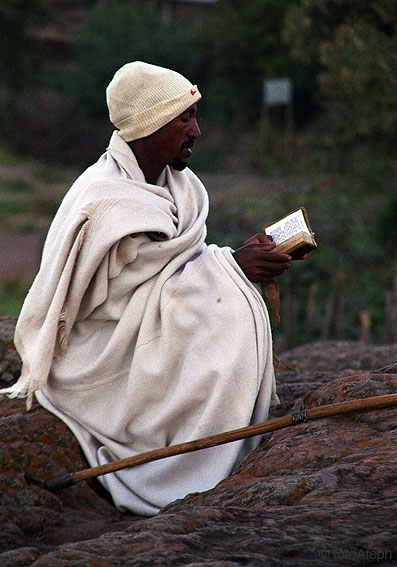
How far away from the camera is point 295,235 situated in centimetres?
331

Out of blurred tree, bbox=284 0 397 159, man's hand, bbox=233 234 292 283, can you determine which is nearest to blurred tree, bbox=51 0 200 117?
blurred tree, bbox=284 0 397 159

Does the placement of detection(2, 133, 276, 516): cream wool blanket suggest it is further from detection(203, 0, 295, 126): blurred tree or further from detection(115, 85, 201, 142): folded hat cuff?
detection(203, 0, 295, 126): blurred tree

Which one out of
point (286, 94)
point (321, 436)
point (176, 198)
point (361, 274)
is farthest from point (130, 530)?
point (286, 94)

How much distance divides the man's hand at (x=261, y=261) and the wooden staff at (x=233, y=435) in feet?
1.91

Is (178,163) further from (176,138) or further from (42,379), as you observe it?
(42,379)

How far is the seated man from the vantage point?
3291 mm

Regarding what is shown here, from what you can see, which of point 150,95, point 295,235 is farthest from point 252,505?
point 150,95

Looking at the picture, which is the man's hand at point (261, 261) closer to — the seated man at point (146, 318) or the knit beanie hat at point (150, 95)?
the seated man at point (146, 318)

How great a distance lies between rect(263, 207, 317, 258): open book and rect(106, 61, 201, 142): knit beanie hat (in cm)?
62

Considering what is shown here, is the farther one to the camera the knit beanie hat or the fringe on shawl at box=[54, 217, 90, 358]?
the knit beanie hat

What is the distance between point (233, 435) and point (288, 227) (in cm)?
84

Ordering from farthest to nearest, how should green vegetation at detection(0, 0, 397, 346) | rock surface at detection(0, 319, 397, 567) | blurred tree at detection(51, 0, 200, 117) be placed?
blurred tree at detection(51, 0, 200, 117)
green vegetation at detection(0, 0, 397, 346)
rock surface at detection(0, 319, 397, 567)

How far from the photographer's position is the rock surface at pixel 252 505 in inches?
82.0

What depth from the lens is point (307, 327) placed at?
725 cm
